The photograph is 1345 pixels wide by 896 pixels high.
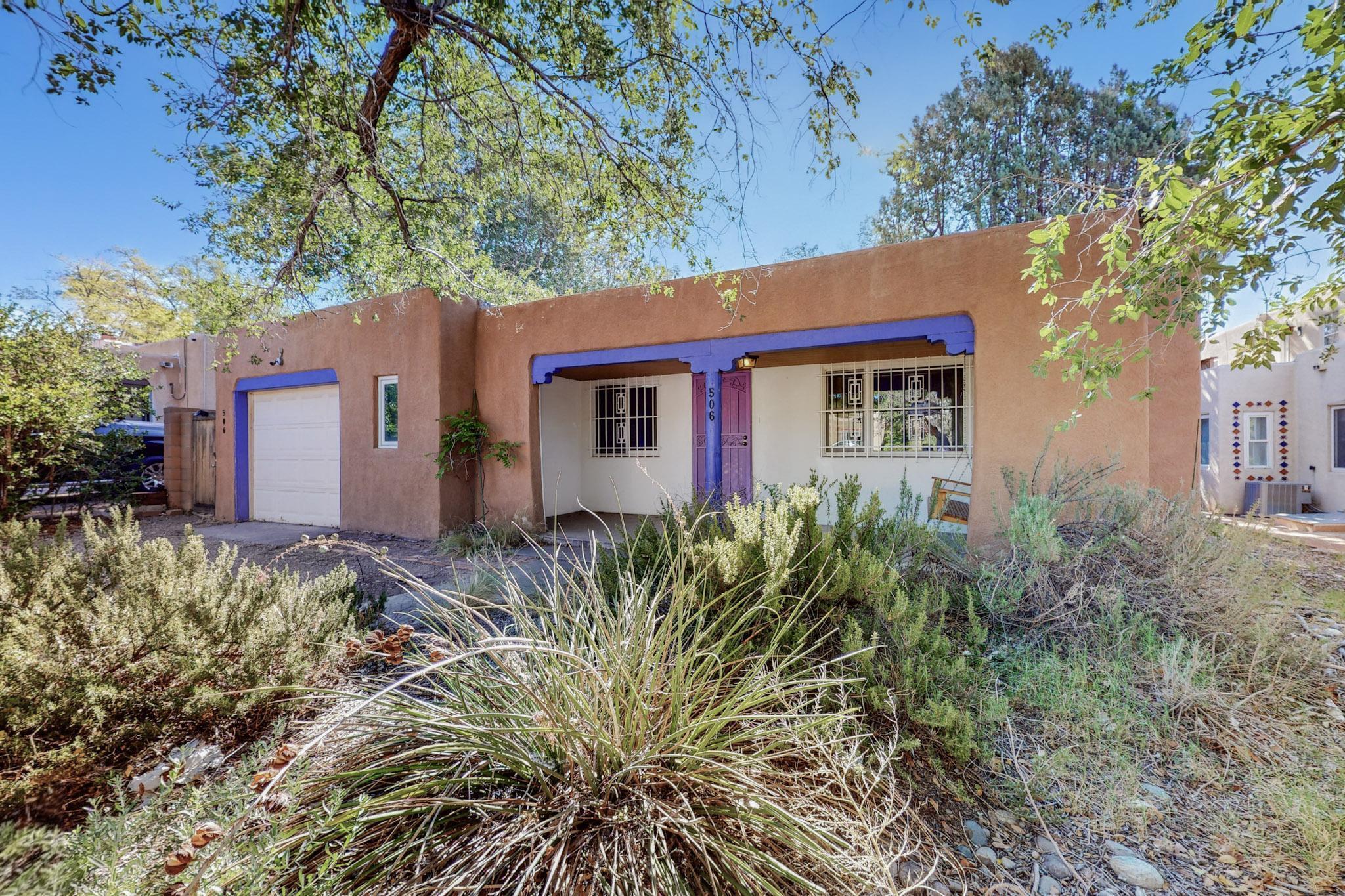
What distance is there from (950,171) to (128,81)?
41.4ft

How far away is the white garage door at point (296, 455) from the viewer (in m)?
8.78

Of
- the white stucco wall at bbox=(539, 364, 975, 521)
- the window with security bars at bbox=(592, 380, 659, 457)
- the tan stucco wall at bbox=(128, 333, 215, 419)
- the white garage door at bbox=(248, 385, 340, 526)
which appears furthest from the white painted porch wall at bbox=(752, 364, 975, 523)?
the tan stucco wall at bbox=(128, 333, 215, 419)

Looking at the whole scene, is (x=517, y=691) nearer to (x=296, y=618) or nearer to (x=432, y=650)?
(x=432, y=650)

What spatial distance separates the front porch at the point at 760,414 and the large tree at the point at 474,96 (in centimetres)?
246

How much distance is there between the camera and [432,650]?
1.81m

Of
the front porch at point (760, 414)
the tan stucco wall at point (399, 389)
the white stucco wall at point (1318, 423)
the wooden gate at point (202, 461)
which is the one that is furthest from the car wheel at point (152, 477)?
the white stucco wall at point (1318, 423)

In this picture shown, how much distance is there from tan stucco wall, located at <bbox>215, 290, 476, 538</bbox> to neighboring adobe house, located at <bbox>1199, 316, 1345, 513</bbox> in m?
12.9

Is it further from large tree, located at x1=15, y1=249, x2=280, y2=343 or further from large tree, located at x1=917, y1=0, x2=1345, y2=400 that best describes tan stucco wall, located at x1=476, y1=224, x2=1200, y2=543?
large tree, located at x1=15, y1=249, x2=280, y2=343

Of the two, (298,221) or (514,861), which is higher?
(298,221)

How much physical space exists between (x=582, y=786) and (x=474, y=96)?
5008 millimetres

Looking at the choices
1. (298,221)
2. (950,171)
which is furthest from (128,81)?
(950,171)

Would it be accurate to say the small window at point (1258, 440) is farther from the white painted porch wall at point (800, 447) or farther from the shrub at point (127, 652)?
the shrub at point (127, 652)

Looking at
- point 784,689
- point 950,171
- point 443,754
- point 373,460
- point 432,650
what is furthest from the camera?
point 950,171

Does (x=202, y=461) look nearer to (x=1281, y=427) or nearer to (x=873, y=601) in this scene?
(x=873, y=601)
